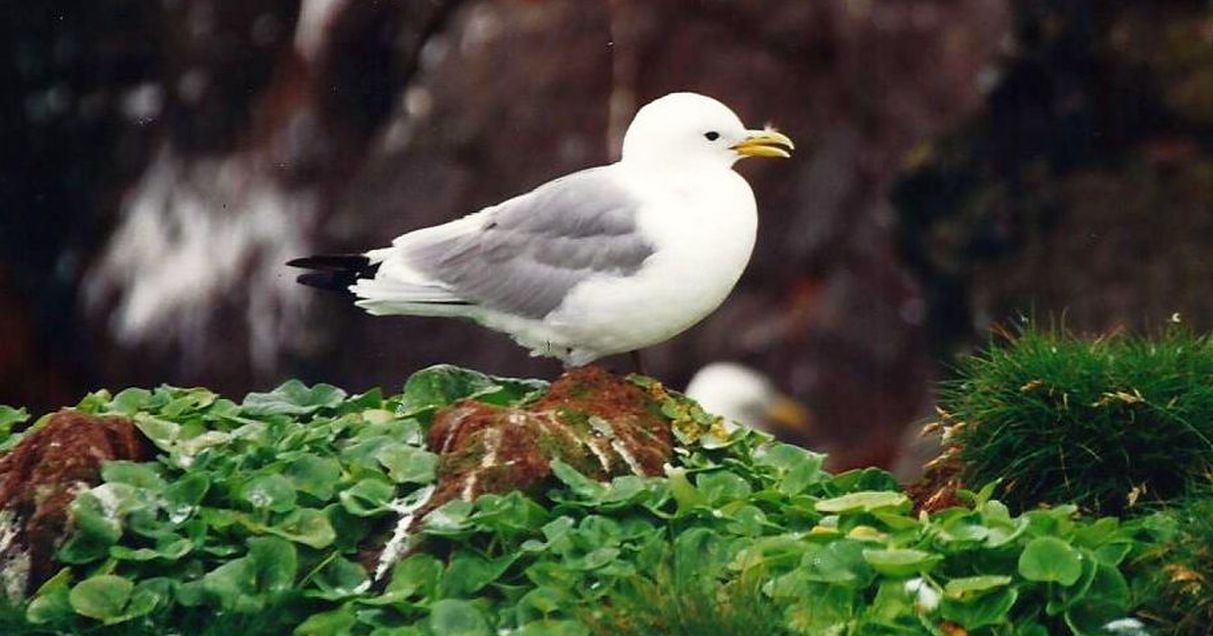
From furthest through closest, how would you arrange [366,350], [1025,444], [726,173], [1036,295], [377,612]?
[366,350] < [1036,295] < [726,173] < [1025,444] < [377,612]

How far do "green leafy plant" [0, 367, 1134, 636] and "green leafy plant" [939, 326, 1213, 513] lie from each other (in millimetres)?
113

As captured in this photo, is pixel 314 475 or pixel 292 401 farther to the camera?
pixel 292 401

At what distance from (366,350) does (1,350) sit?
1.79m

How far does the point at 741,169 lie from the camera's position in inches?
342

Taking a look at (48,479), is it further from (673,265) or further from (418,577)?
(673,265)

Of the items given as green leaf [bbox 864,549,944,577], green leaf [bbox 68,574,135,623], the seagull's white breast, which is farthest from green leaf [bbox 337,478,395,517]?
green leaf [bbox 864,549,944,577]

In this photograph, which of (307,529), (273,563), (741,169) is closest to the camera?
(273,563)

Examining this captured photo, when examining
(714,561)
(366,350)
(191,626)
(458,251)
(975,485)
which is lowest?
(191,626)

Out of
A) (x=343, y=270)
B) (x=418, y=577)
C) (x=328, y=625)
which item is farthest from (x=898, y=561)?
(x=343, y=270)

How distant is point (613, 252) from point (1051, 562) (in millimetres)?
1599

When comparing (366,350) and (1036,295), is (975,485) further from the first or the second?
(366,350)

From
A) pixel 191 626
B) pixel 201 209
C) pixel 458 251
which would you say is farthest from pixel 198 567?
pixel 201 209

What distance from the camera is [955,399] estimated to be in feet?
16.8

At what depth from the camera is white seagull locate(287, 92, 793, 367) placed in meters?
5.40
